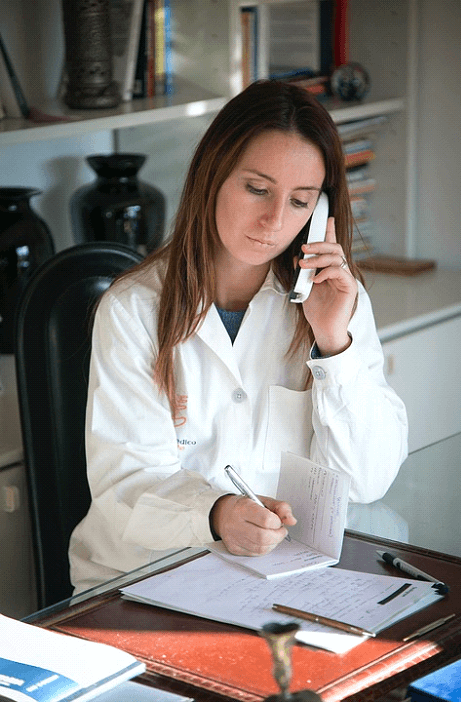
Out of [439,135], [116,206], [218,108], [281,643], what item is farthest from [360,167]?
[281,643]

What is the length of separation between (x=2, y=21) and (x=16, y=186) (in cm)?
38

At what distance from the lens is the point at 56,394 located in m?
1.87

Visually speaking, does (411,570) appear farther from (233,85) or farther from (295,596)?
(233,85)

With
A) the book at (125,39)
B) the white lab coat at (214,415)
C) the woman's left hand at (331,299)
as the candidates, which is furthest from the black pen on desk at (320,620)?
the book at (125,39)

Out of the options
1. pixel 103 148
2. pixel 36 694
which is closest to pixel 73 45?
pixel 103 148

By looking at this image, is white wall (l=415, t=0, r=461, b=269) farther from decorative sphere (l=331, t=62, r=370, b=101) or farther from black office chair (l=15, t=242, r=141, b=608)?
black office chair (l=15, t=242, r=141, b=608)

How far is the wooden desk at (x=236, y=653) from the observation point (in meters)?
0.98

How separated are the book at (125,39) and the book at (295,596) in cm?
156

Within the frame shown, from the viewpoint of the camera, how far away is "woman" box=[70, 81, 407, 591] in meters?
1.59

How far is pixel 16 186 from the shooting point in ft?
8.52

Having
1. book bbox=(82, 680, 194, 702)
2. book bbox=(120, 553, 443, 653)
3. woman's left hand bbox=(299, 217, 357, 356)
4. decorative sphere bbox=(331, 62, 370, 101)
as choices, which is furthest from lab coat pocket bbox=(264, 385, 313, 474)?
decorative sphere bbox=(331, 62, 370, 101)

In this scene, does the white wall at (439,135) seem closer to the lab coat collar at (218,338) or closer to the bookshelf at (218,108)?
the bookshelf at (218,108)

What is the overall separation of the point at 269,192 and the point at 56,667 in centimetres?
82

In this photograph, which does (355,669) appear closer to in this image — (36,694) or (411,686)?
(411,686)
